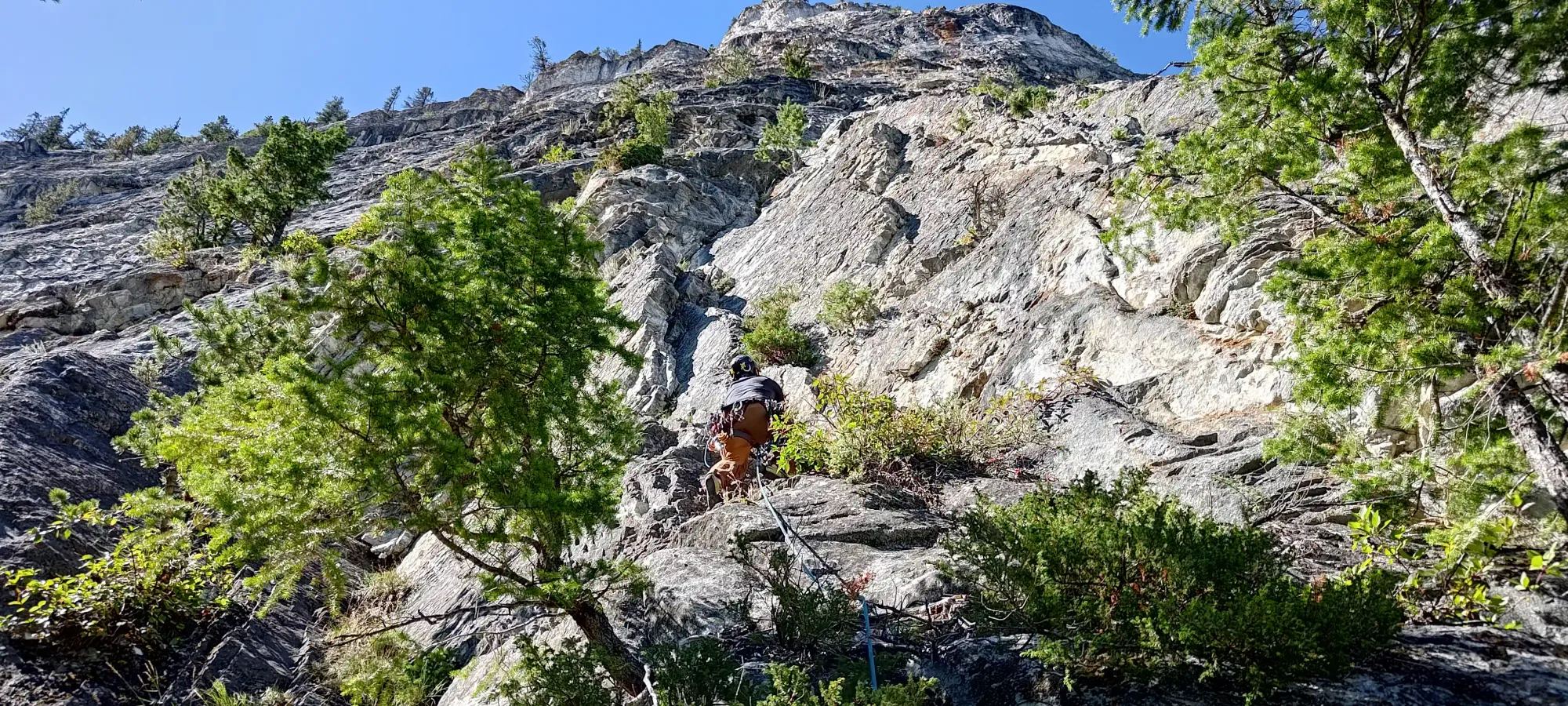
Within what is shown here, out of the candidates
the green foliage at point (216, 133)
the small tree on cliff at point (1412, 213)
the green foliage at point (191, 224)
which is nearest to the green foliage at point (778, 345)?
the small tree on cliff at point (1412, 213)

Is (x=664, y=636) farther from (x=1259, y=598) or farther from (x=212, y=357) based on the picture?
(x=212, y=357)

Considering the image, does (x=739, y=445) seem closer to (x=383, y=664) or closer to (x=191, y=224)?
(x=383, y=664)

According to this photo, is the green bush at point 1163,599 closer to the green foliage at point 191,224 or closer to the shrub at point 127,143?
the green foliage at point 191,224

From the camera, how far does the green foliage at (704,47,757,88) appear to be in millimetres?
46156

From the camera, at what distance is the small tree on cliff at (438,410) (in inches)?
172

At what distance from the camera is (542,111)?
4491 centimetres

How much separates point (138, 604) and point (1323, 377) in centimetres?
1129

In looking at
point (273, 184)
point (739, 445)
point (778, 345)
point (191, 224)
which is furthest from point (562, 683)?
point (191, 224)

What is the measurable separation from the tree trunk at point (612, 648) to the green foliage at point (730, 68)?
135 ft

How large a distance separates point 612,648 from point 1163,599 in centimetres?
370

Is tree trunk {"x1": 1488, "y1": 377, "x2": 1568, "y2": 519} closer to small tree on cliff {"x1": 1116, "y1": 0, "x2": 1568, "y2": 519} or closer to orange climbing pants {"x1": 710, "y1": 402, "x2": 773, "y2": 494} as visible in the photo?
small tree on cliff {"x1": 1116, "y1": 0, "x2": 1568, "y2": 519}

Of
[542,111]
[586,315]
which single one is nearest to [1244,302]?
[586,315]

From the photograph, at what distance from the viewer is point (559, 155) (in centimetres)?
3192

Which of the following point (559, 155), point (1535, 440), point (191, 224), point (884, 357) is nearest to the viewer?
point (1535, 440)
